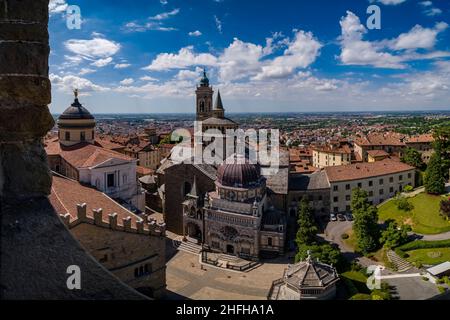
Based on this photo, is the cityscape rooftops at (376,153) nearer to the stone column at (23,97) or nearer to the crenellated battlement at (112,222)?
the crenellated battlement at (112,222)

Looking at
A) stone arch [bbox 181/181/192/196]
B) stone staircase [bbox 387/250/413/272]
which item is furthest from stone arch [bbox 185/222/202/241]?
stone staircase [bbox 387/250/413/272]

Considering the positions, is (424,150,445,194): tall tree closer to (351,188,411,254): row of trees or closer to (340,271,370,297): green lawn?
(351,188,411,254): row of trees

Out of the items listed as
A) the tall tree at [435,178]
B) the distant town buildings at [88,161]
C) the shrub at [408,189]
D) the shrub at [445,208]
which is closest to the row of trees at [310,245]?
the shrub at [445,208]

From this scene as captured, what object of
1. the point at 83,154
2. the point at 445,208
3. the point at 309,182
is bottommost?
the point at 445,208

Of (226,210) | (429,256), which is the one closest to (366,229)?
(429,256)

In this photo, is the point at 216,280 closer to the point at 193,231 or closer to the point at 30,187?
the point at 193,231
